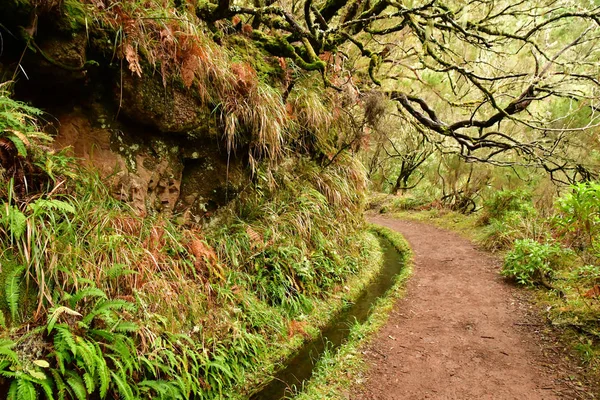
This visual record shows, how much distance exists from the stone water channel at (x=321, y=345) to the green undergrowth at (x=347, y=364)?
126mm

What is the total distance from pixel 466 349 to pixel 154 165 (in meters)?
5.04

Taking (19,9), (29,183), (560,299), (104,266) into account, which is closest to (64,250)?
(104,266)

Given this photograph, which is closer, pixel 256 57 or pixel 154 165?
pixel 154 165

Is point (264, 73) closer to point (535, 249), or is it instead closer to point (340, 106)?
point (340, 106)

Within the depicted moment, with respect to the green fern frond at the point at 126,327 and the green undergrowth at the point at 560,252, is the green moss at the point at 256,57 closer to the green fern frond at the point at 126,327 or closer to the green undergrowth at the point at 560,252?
the green fern frond at the point at 126,327

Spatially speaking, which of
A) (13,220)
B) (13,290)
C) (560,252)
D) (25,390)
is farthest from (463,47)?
(25,390)

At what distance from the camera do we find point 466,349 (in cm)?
459

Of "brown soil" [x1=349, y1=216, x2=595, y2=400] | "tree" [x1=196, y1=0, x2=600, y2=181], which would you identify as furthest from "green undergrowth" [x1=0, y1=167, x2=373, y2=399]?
"tree" [x1=196, y1=0, x2=600, y2=181]

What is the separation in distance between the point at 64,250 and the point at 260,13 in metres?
4.07

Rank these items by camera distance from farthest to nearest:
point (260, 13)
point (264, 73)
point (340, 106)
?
point (340, 106) < point (264, 73) < point (260, 13)

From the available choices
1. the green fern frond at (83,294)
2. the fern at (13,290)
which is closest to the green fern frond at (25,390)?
the fern at (13,290)

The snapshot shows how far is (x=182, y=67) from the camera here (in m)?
4.35

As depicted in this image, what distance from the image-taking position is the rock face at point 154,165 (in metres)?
3.98

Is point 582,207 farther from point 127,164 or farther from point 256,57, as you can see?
point 127,164
